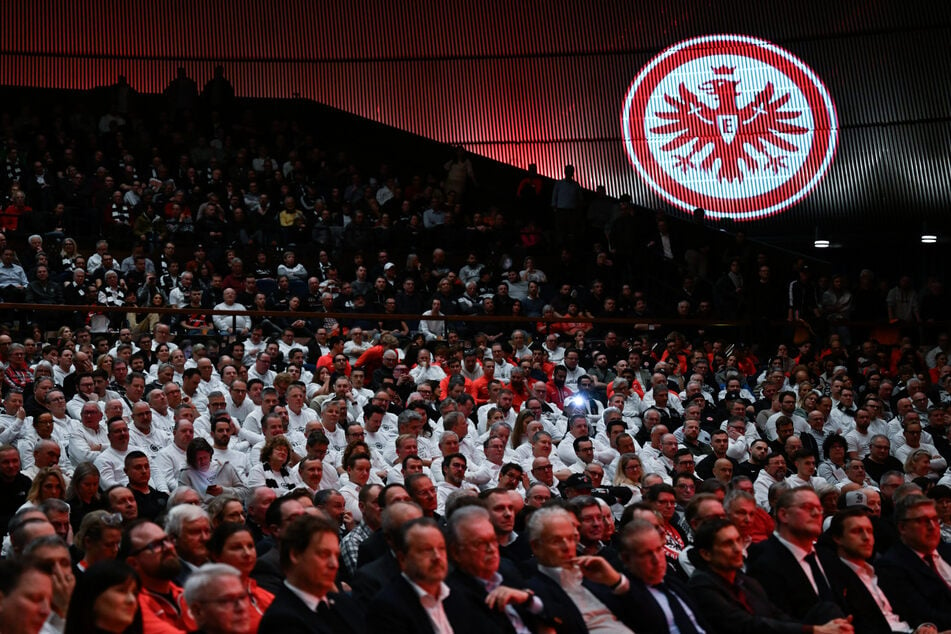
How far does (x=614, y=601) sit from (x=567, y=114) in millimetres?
13315

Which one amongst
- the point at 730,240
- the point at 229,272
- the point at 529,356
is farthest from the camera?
the point at 730,240

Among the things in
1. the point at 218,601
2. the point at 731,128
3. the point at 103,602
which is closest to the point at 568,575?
the point at 218,601

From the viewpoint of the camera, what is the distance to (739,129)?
16.7 metres

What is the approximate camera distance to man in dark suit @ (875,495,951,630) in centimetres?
533

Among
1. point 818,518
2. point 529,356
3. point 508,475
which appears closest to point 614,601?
point 818,518

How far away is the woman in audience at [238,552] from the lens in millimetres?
4348

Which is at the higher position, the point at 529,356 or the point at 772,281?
the point at 772,281

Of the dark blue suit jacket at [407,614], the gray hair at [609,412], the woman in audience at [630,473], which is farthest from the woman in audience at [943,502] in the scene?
the dark blue suit jacket at [407,614]

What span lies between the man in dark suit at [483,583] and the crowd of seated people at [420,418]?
0.01 m

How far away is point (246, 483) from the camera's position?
24.6 ft

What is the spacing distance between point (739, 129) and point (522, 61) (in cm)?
329

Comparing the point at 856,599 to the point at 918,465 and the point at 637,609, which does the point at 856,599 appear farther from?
the point at 918,465

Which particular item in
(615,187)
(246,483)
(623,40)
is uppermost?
(623,40)

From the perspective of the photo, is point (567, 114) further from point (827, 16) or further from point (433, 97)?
point (827, 16)
